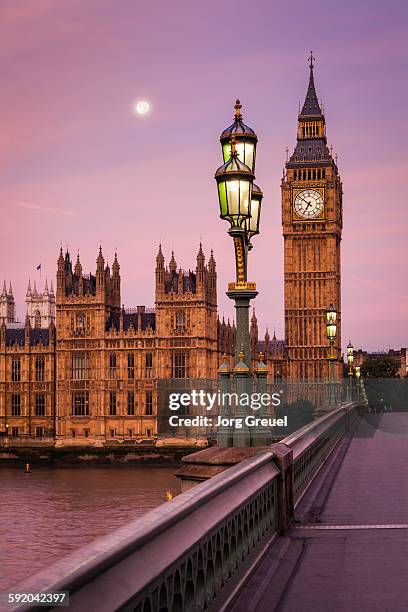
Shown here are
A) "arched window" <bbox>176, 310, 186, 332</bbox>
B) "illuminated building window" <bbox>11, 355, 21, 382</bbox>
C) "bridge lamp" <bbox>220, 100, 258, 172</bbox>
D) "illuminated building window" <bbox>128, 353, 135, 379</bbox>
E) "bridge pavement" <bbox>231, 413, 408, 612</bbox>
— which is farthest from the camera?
"illuminated building window" <bbox>11, 355, 21, 382</bbox>

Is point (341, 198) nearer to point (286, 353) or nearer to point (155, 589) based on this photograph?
point (286, 353)

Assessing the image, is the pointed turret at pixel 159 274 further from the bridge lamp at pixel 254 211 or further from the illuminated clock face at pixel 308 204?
the bridge lamp at pixel 254 211

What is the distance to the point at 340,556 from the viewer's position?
889 centimetres

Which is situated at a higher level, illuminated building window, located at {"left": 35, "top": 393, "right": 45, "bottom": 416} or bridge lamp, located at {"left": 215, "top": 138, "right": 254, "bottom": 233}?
bridge lamp, located at {"left": 215, "top": 138, "right": 254, "bottom": 233}

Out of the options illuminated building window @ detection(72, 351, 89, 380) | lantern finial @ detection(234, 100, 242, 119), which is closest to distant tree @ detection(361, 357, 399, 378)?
illuminated building window @ detection(72, 351, 89, 380)

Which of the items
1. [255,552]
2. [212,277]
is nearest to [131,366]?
[212,277]

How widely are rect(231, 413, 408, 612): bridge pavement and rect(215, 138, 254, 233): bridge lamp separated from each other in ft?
12.7

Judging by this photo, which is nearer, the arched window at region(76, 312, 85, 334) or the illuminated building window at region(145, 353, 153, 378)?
the illuminated building window at region(145, 353, 153, 378)

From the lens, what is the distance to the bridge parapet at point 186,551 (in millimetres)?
3770

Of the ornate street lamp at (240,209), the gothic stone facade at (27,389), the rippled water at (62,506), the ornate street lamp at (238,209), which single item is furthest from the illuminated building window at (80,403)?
the ornate street lamp at (238,209)

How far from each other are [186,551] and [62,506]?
64493 millimetres

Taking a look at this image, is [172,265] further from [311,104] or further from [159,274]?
[311,104]

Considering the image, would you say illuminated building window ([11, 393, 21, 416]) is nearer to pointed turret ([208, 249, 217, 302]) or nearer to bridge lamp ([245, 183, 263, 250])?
pointed turret ([208, 249, 217, 302])

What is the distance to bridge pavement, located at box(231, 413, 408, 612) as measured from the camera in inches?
277
